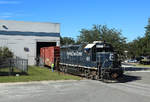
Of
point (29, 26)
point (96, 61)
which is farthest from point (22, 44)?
point (96, 61)

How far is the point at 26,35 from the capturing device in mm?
37781

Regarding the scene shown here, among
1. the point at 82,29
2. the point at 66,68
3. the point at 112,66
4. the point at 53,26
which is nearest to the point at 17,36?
the point at 53,26

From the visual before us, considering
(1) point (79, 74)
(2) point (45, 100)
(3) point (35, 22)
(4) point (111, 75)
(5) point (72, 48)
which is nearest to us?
(2) point (45, 100)

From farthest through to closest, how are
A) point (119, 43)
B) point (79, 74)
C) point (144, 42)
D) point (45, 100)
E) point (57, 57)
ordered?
point (144, 42), point (119, 43), point (57, 57), point (79, 74), point (45, 100)

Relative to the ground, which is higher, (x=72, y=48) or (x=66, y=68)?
(x=72, y=48)

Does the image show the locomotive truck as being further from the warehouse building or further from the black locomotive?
the warehouse building

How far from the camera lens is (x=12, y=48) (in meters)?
36.3

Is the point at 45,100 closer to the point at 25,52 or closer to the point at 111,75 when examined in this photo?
the point at 111,75

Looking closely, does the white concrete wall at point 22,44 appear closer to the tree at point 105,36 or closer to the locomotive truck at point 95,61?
the tree at point 105,36

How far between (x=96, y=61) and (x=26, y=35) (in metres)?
23.0

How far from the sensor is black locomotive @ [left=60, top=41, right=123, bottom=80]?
17.8 metres

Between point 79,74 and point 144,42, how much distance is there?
51.8 meters

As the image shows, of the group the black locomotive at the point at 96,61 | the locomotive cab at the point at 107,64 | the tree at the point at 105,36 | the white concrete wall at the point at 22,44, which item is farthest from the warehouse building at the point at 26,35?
the locomotive cab at the point at 107,64

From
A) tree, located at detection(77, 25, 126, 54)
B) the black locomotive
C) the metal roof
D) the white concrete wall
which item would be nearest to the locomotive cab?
the black locomotive
